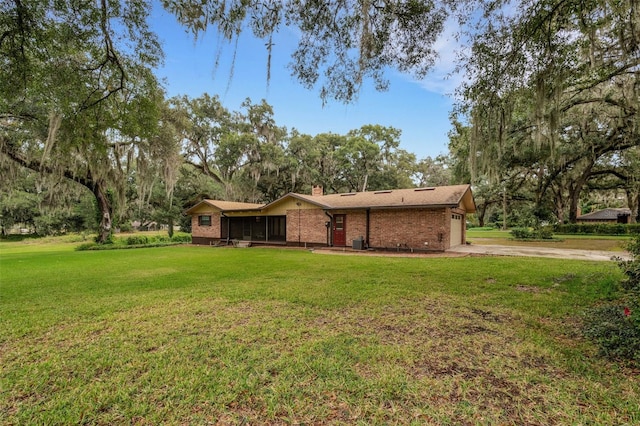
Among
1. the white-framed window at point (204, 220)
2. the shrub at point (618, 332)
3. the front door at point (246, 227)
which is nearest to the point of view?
the shrub at point (618, 332)

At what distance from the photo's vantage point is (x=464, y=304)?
16.9 ft

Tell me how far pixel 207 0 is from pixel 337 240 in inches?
486

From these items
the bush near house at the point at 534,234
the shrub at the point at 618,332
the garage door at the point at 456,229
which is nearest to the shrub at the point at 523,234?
the bush near house at the point at 534,234

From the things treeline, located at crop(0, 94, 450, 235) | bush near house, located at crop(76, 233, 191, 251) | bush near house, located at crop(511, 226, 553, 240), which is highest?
treeline, located at crop(0, 94, 450, 235)

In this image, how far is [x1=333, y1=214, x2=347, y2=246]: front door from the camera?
50.5ft

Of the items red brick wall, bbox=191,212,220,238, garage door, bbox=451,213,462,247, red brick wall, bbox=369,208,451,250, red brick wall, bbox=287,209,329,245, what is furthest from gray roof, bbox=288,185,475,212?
red brick wall, bbox=191,212,220,238

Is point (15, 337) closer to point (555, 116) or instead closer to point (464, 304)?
point (464, 304)

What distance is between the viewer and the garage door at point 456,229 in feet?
47.4

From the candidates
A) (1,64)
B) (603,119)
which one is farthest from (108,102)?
(603,119)

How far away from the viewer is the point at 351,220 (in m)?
15.2

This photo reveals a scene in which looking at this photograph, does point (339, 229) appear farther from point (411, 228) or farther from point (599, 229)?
point (599, 229)

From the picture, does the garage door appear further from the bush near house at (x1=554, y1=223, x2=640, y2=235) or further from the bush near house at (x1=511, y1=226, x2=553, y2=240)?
the bush near house at (x1=554, y1=223, x2=640, y2=235)

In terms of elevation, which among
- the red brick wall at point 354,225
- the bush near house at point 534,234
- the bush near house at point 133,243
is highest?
the red brick wall at point 354,225

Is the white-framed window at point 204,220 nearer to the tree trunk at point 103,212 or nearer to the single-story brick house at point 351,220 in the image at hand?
the single-story brick house at point 351,220
